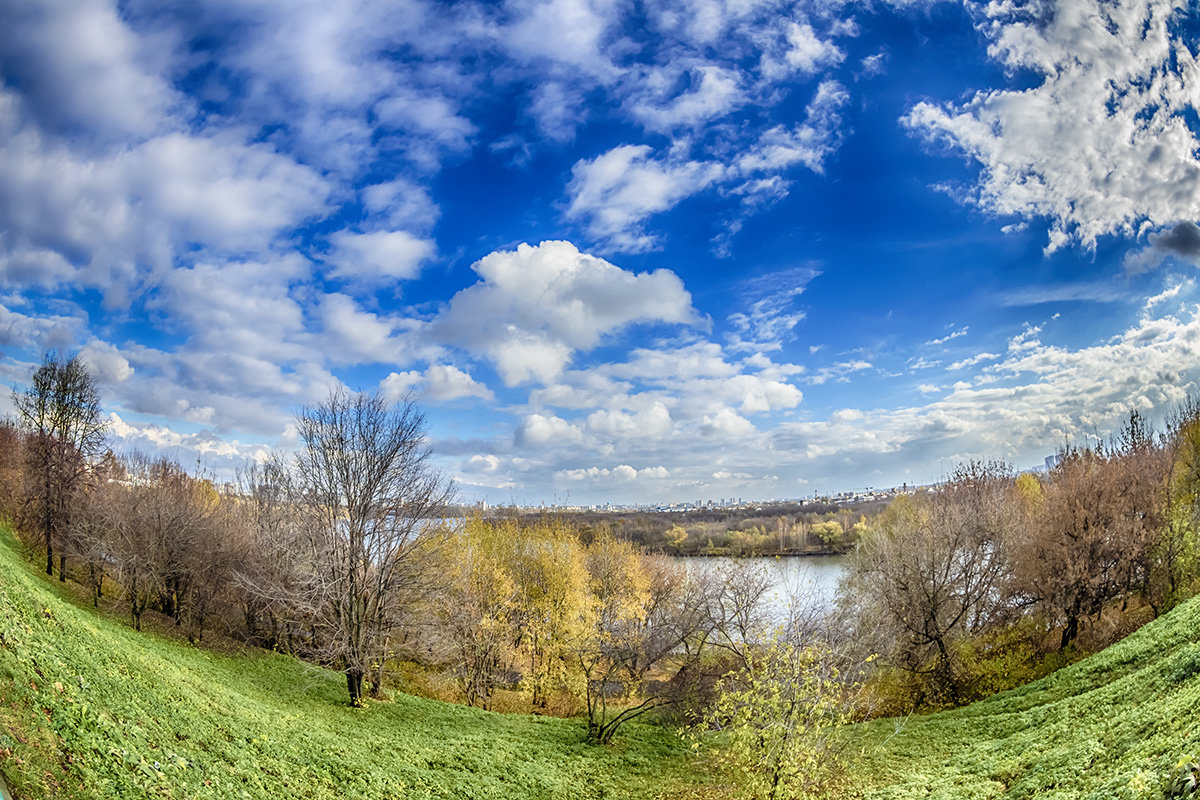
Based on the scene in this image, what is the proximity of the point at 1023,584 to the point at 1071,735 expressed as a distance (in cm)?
2007

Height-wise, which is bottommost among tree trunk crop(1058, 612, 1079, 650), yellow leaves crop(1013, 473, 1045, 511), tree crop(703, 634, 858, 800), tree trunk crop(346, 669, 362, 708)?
tree trunk crop(1058, 612, 1079, 650)

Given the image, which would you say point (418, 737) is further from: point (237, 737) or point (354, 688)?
point (237, 737)

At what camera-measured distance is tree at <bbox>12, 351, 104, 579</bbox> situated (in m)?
33.1

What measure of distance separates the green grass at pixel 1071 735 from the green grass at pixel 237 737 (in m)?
8.25

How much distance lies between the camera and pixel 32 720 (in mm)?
8156

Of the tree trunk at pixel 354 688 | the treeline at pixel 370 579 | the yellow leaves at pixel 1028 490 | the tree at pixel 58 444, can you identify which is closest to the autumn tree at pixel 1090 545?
the yellow leaves at pixel 1028 490

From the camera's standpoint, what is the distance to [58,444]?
33.2 meters

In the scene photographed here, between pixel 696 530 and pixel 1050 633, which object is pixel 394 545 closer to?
pixel 1050 633

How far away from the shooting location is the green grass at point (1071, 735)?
980cm

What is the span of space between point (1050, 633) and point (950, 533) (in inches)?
293

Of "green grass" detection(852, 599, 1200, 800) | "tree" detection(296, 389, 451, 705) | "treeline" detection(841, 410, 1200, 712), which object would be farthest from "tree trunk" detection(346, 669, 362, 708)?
"treeline" detection(841, 410, 1200, 712)

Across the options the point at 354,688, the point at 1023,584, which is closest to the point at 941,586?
the point at 1023,584

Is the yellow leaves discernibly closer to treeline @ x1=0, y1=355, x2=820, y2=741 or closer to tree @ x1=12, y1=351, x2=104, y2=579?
treeline @ x1=0, y1=355, x2=820, y2=741

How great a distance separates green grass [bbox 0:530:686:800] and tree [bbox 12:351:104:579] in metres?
14.9
